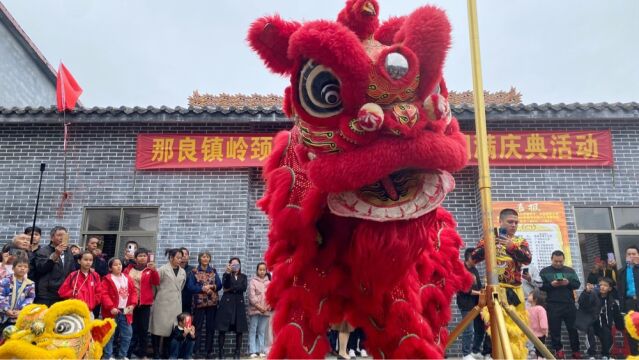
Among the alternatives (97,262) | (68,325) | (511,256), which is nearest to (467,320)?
(511,256)

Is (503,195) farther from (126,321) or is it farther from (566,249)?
(126,321)

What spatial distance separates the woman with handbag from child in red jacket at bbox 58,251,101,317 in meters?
1.22

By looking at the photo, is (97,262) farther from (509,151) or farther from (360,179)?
(509,151)

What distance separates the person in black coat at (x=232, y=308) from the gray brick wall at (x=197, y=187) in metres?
0.62

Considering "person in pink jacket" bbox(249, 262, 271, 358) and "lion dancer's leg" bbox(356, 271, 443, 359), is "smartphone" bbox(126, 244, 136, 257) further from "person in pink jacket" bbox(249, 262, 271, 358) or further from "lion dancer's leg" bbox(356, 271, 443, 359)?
"lion dancer's leg" bbox(356, 271, 443, 359)

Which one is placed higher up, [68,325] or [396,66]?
[396,66]

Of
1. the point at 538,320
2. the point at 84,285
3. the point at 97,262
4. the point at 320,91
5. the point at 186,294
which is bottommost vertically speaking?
the point at 538,320

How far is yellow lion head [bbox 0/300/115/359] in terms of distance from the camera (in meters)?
2.92

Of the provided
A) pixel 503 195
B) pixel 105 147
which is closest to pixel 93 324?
pixel 105 147

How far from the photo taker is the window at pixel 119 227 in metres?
7.43

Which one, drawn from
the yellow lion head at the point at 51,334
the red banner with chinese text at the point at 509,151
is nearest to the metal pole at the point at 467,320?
the yellow lion head at the point at 51,334

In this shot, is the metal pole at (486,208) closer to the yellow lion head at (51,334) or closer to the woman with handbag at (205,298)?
the yellow lion head at (51,334)

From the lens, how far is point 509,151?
7.43 m

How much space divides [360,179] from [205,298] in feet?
17.7
